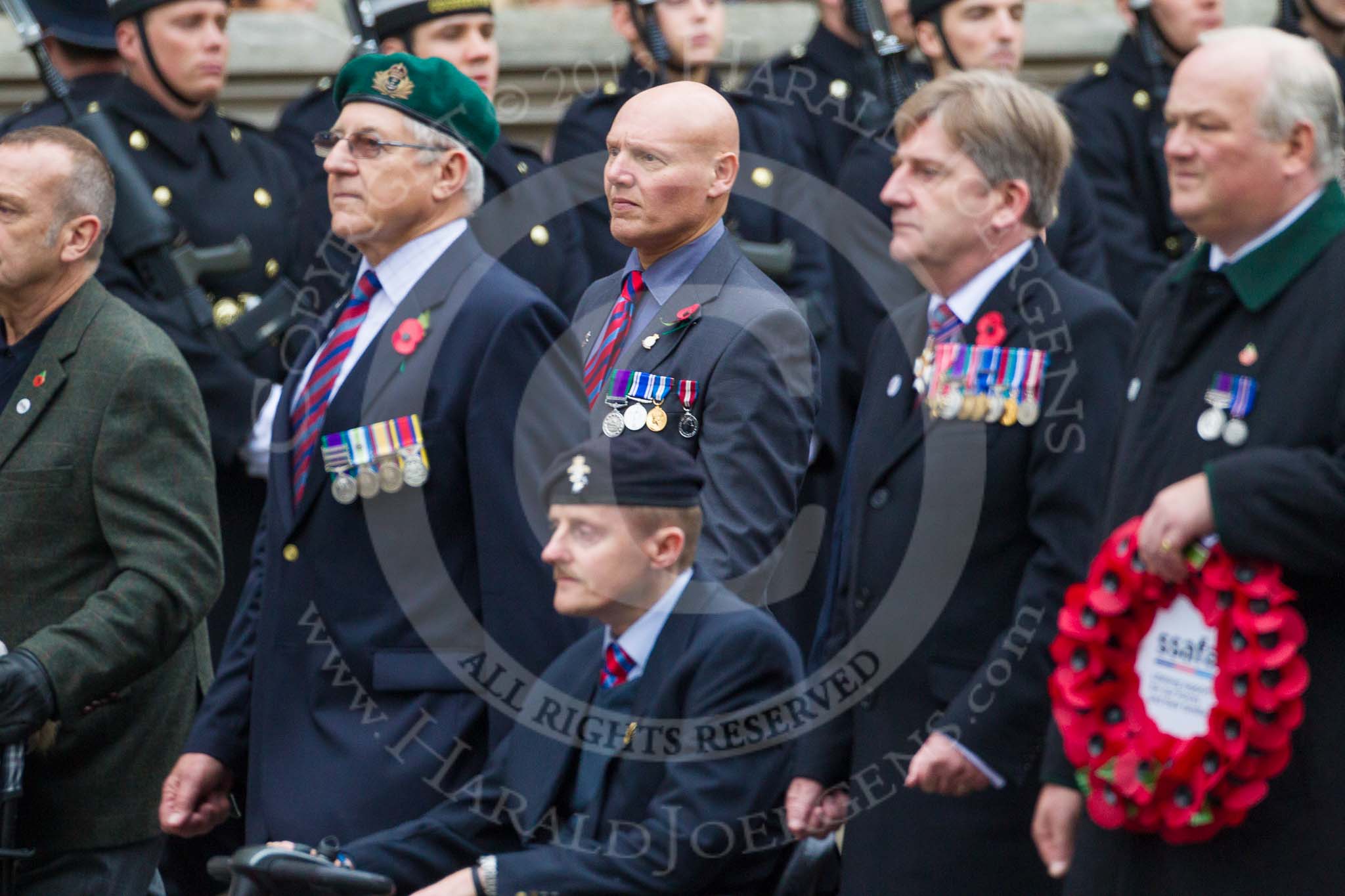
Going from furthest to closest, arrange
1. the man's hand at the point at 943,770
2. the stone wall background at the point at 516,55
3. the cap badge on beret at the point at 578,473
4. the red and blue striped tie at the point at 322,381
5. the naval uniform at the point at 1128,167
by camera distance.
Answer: the stone wall background at the point at 516,55 < the naval uniform at the point at 1128,167 < the red and blue striped tie at the point at 322,381 < the man's hand at the point at 943,770 < the cap badge on beret at the point at 578,473

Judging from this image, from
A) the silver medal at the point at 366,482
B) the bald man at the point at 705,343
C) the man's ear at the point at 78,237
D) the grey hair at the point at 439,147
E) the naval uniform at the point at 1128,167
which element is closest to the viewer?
the bald man at the point at 705,343

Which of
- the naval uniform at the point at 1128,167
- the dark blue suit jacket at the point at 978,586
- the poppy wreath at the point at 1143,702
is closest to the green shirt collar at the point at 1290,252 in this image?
the poppy wreath at the point at 1143,702

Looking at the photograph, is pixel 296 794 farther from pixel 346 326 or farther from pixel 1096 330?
pixel 1096 330

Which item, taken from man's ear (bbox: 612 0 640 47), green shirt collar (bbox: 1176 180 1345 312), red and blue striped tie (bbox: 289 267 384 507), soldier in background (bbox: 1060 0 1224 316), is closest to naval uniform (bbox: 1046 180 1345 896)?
green shirt collar (bbox: 1176 180 1345 312)

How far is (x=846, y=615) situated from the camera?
4.39 meters

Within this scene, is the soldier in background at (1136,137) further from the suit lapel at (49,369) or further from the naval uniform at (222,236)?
the suit lapel at (49,369)

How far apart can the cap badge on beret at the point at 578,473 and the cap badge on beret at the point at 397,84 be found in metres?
1.18

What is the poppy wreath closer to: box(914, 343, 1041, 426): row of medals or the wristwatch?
box(914, 343, 1041, 426): row of medals

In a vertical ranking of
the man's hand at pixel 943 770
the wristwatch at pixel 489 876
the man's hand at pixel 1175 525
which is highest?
the man's hand at pixel 1175 525

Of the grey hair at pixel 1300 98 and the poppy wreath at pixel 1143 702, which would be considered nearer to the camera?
the poppy wreath at pixel 1143 702

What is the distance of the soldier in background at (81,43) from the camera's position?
6652 mm

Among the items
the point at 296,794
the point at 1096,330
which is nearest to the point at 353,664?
the point at 296,794

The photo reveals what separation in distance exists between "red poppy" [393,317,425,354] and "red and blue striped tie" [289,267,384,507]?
135 mm

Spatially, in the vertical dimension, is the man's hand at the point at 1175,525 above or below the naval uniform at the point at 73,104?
below
